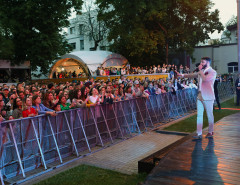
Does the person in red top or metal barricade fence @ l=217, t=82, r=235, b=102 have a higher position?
the person in red top

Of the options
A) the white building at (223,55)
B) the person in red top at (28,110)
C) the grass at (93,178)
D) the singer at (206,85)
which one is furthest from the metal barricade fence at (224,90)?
the person in red top at (28,110)

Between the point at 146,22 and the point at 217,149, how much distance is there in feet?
103

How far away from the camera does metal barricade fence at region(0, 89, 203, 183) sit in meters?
5.66

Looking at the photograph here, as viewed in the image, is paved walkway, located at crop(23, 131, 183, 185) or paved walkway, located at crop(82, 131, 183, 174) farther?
paved walkway, located at crop(82, 131, 183, 174)

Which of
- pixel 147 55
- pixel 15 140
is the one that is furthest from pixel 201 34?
pixel 15 140

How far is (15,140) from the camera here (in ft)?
18.6

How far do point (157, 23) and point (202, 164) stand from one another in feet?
106

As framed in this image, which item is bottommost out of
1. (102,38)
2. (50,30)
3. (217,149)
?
(217,149)

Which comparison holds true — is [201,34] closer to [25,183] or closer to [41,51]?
Result: [41,51]

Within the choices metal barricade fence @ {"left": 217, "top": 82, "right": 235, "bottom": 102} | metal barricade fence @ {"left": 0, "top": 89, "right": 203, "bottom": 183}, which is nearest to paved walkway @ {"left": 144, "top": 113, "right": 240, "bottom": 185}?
metal barricade fence @ {"left": 0, "top": 89, "right": 203, "bottom": 183}

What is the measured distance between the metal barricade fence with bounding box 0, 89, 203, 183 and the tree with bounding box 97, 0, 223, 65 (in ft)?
75.6

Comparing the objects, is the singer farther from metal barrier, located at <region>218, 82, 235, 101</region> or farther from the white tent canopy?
the white tent canopy

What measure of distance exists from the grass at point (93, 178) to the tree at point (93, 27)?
4141cm

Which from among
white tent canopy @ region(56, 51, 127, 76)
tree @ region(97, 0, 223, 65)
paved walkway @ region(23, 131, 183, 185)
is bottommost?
paved walkway @ region(23, 131, 183, 185)
